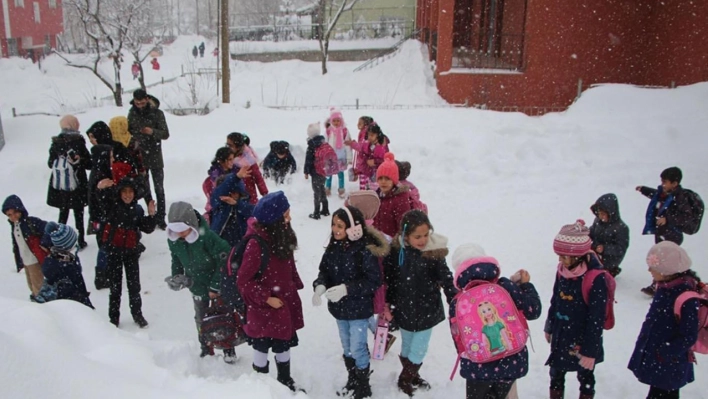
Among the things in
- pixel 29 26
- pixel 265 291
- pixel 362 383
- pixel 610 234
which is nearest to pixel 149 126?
pixel 265 291

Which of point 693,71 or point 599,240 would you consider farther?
point 693,71

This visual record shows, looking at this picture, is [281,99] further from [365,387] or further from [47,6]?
[47,6]

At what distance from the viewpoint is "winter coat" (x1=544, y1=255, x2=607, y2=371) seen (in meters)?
3.65

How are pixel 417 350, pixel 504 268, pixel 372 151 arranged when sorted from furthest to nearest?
pixel 372 151
pixel 504 268
pixel 417 350

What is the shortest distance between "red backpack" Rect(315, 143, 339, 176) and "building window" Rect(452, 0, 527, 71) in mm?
11911

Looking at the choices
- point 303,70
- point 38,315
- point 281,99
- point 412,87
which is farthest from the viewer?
point 303,70

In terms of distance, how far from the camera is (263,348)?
13.9 feet

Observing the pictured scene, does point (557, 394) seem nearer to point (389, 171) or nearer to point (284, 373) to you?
point (284, 373)

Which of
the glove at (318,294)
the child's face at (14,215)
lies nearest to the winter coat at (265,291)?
the glove at (318,294)

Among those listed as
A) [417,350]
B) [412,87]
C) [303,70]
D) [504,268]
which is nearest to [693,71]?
[412,87]

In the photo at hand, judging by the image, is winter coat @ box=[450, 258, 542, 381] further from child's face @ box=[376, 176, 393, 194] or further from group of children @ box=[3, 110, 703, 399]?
child's face @ box=[376, 176, 393, 194]

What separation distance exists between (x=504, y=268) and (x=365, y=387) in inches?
136

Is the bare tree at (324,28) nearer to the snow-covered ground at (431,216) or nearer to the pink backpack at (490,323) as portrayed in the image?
the snow-covered ground at (431,216)

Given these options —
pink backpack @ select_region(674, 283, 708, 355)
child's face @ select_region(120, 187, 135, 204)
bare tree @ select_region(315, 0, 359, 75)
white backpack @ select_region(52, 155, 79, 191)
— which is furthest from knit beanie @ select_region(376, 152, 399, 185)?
bare tree @ select_region(315, 0, 359, 75)
